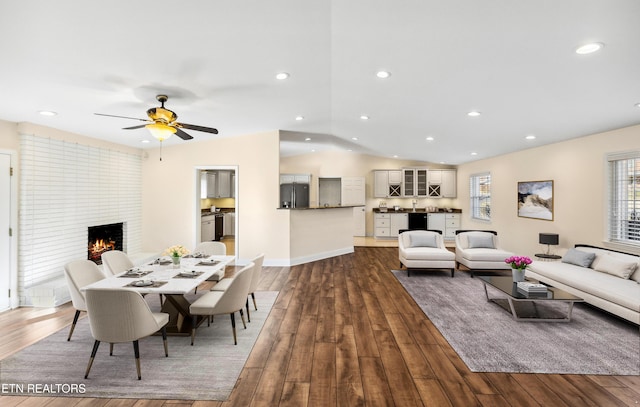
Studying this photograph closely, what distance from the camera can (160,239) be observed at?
647 cm

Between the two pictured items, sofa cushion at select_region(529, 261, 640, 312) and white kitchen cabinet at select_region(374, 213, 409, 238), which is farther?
white kitchen cabinet at select_region(374, 213, 409, 238)

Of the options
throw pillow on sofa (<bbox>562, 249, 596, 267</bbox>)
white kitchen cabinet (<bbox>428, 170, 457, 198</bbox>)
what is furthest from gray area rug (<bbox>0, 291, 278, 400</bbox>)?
white kitchen cabinet (<bbox>428, 170, 457, 198</bbox>)

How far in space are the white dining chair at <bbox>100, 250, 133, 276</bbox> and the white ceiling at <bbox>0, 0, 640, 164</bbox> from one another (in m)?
1.80

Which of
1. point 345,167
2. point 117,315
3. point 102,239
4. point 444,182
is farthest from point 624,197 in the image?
point 102,239

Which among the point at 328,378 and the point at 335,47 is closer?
the point at 328,378

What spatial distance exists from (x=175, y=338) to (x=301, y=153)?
778 centimetres

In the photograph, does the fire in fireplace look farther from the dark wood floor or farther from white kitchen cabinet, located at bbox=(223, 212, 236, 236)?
white kitchen cabinet, located at bbox=(223, 212, 236, 236)

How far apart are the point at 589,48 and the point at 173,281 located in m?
4.00

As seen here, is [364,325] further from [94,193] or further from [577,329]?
[94,193]

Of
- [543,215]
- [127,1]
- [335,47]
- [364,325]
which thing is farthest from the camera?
[543,215]

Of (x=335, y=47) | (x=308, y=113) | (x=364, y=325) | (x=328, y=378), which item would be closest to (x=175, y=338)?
(x=328, y=378)

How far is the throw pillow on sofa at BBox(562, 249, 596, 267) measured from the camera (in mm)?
4359

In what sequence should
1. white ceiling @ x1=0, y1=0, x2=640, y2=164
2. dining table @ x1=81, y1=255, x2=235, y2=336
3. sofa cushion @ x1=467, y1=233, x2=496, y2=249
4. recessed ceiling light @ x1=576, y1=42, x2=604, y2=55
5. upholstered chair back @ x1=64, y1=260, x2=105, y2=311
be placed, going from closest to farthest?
white ceiling @ x1=0, y1=0, x2=640, y2=164 < recessed ceiling light @ x1=576, y1=42, x2=604, y2=55 < dining table @ x1=81, y1=255, x2=235, y2=336 < upholstered chair back @ x1=64, y1=260, x2=105, y2=311 < sofa cushion @ x1=467, y1=233, x2=496, y2=249

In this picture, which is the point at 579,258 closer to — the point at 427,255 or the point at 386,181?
the point at 427,255
